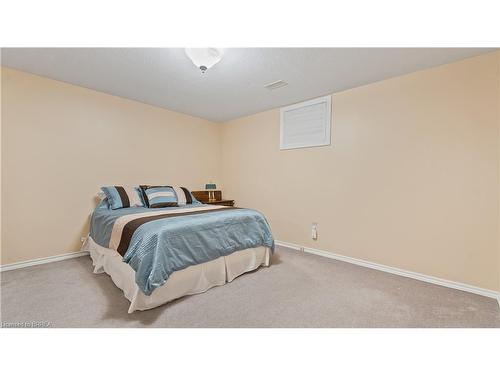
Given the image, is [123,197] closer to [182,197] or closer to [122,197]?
[122,197]

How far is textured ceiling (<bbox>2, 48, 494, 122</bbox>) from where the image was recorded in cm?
208

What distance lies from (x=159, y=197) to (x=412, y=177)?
3.19m

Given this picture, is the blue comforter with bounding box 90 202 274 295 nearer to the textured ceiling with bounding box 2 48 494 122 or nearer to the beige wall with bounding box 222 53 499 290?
the beige wall with bounding box 222 53 499 290

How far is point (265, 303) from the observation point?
6.14 ft

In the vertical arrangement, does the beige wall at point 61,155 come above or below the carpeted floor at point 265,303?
above

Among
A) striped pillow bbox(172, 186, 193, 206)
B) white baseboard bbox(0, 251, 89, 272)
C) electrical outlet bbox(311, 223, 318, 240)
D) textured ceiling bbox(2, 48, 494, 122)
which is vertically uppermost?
textured ceiling bbox(2, 48, 494, 122)

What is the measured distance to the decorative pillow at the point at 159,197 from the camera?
305 centimetres

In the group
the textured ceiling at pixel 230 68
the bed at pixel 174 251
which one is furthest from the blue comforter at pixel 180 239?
the textured ceiling at pixel 230 68

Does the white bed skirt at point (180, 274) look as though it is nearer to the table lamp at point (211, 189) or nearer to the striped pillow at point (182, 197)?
the striped pillow at point (182, 197)

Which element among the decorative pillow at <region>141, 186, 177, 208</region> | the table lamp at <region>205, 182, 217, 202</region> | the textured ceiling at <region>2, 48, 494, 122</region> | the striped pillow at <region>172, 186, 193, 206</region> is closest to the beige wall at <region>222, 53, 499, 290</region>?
the textured ceiling at <region>2, 48, 494, 122</region>

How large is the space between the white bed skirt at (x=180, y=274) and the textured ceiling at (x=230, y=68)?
1995 millimetres

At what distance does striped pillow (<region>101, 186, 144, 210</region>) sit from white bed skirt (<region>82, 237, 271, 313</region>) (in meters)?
0.57

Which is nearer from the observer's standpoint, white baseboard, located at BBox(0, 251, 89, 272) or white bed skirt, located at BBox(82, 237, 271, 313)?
white bed skirt, located at BBox(82, 237, 271, 313)

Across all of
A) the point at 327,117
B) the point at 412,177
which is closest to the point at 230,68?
the point at 327,117
